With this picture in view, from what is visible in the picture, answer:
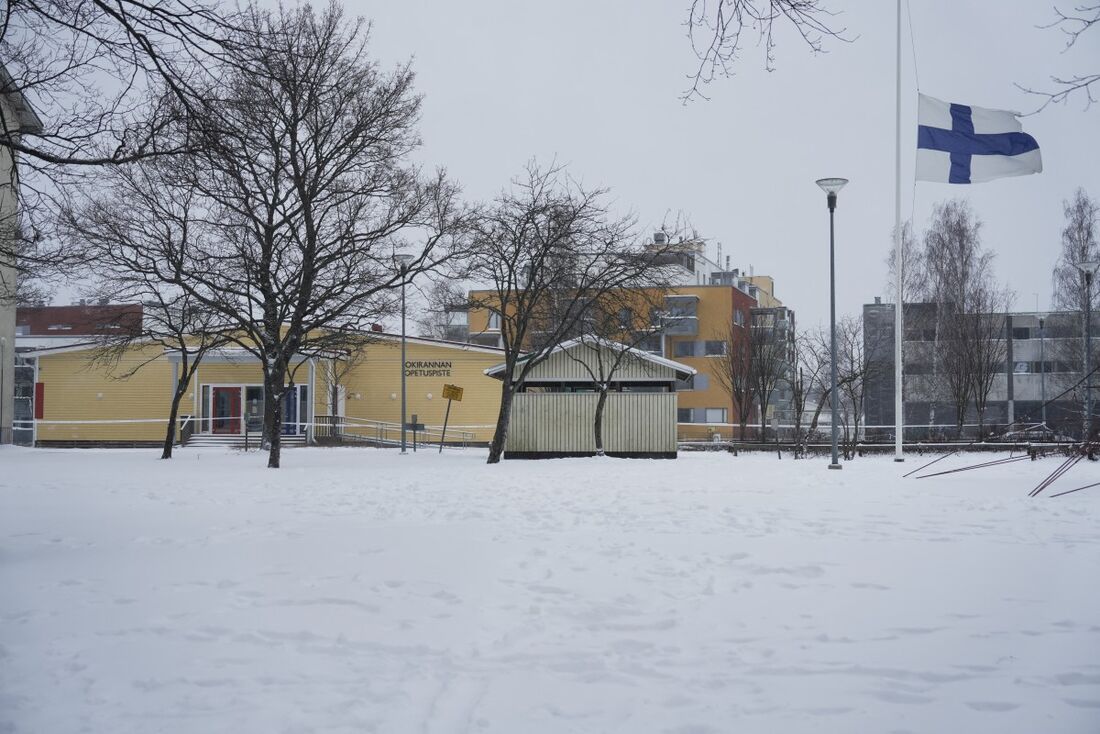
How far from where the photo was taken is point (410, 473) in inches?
797

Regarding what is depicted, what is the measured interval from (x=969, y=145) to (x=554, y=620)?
1628cm

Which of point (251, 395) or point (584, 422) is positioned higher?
point (251, 395)

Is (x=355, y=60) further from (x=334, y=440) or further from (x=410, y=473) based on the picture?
(x=334, y=440)

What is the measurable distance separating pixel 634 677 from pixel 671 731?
0.76 meters

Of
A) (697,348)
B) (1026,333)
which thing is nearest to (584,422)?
(697,348)

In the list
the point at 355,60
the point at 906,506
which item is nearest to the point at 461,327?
the point at 355,60

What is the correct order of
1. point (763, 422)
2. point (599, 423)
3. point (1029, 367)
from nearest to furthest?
point (599, 423) < point (763, 422) < point (1029, 367)

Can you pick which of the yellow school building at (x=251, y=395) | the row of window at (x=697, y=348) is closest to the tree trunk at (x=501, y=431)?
the yellow school building at (x=251, y=395)

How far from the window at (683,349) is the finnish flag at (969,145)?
43.3 metres

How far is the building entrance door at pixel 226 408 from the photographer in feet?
148

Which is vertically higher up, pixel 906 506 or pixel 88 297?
pixel 88 297

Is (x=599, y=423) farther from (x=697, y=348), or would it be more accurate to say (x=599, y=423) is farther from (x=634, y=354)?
(x=697, y=348)

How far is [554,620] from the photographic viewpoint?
5922 millimetres

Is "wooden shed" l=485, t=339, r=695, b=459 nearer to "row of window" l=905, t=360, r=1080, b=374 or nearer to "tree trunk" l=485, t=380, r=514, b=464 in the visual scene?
"tree trunk" l=485, t=380, r=514, b=464
